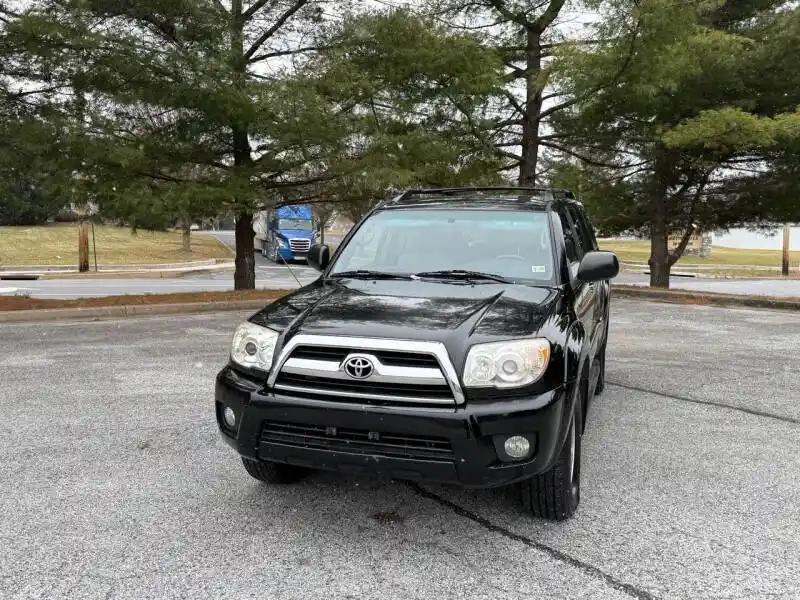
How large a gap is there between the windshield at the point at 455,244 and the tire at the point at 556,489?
3.65 feet

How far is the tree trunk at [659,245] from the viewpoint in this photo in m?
16.3

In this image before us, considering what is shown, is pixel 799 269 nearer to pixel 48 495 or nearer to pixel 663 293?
pixel 663 293

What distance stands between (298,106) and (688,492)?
26.6 feet

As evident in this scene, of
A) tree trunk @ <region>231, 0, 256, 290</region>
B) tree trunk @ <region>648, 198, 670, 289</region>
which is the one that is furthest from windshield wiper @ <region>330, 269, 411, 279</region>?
tree trunk @ <region>648, 198, 670, 289</region>

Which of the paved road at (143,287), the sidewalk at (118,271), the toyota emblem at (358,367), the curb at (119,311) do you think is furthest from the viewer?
the sidewalk at (118,271)

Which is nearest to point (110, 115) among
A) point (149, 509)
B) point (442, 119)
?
point (442, 119)

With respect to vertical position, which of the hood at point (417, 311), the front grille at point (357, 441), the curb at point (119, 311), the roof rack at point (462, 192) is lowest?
the curb at point (119, 311)

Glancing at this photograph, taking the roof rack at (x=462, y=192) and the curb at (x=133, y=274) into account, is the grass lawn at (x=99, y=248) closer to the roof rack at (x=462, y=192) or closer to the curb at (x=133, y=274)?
the curb at (x=133, y=274)

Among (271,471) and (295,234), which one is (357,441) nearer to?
(271,471)

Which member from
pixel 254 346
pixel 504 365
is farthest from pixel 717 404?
pixel 254 346

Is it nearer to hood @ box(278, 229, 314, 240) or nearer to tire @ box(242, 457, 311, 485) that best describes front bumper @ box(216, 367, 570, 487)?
tire @ box(242, 457, 311, 485)

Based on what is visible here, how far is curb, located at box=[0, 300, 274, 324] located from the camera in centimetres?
1034

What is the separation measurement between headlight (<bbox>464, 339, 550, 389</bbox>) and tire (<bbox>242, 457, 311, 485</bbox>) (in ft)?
4.54

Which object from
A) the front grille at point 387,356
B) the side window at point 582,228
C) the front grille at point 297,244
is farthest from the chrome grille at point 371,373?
the front grille at point 297,244
